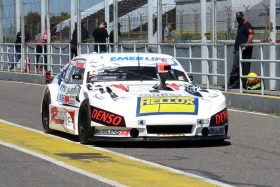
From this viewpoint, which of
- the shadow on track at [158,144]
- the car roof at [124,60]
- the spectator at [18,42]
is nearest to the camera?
the shadow on track at [158,144]

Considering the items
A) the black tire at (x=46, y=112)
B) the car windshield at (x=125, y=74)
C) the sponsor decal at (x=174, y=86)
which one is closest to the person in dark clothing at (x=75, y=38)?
the black tire at (x=46, y=112)

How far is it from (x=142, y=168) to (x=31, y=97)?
1254 centimetres

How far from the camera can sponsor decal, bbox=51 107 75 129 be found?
11461 millimetres

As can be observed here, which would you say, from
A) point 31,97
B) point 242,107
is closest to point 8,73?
point 31,97

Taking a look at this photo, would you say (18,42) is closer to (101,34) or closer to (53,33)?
(53,33)

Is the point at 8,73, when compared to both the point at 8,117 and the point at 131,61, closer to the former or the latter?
the point at 8,117

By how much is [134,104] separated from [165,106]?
0.42 meters

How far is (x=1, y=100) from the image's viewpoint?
64.6 ft

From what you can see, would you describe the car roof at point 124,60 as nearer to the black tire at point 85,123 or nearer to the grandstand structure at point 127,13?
the black tire at point 85,123

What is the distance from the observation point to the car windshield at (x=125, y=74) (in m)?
11.7

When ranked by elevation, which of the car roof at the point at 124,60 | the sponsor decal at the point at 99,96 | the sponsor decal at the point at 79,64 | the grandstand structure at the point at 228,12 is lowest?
the sponsor decal at the point at 99,96

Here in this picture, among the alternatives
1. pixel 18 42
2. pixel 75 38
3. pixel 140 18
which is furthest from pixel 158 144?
pixel 18 42

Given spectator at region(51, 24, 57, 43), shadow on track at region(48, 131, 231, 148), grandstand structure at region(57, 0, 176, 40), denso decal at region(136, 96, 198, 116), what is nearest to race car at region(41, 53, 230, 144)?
denso decal at region(136, 96, 198, 116)

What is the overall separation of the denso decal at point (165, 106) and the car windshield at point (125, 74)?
1.35 m
